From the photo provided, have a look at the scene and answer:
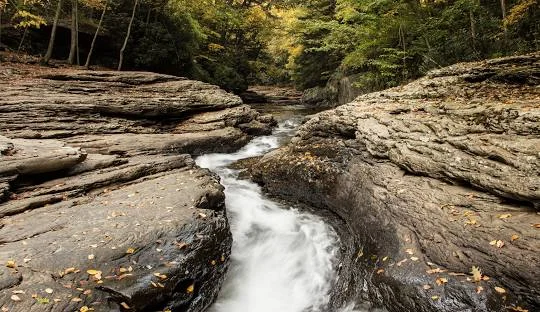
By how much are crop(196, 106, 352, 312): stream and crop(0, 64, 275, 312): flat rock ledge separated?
0.42m

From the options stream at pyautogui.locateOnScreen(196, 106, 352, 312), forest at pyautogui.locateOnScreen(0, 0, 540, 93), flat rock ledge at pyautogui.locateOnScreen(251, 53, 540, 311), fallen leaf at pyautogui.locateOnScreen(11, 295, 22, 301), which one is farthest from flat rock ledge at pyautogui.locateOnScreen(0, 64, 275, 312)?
forest at pyautogui.locateOnScreen(0, 0, 540, 93)

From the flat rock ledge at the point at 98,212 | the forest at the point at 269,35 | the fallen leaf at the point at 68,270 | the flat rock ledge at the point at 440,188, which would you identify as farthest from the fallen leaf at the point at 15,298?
the forest at the point at 269,35

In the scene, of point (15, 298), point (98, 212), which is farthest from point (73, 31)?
point (15, 298)

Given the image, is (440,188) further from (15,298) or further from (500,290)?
(15,298)

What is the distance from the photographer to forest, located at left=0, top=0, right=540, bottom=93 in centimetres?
1232

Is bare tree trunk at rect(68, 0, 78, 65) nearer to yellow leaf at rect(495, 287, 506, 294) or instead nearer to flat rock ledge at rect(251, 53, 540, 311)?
flat rock ledge at rect(251, 53, 540, 311)

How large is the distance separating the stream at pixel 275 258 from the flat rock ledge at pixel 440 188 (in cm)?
42

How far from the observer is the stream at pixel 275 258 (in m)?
5.67

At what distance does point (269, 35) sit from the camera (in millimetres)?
31766

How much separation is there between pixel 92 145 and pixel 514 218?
30.8ft

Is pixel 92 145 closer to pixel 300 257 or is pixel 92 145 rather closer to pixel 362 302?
pixel 300 257

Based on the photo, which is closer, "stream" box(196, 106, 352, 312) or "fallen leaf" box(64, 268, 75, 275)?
"fallen leaf" box(64, 268, 75, 275)

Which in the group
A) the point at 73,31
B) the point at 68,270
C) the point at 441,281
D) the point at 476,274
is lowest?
the point at 441,281

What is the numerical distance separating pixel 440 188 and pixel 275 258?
335 cm
